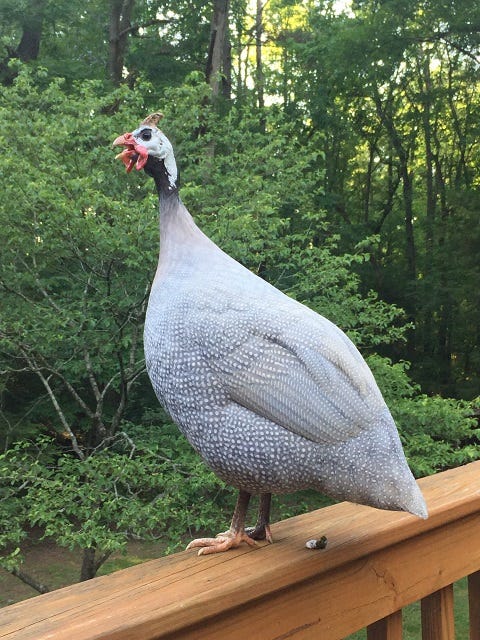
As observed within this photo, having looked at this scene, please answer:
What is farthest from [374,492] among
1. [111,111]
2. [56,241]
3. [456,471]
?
[111,111]

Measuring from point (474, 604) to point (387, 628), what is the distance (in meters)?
0.25

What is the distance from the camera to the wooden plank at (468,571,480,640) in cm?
110

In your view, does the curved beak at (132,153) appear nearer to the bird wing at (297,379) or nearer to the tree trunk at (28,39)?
the bird wing at (297,379)

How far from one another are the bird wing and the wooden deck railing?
0.17 m

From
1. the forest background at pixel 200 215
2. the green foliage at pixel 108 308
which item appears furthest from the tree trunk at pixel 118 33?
the green foliage at pixel 108 308

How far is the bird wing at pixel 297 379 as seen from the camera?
0.87 meters

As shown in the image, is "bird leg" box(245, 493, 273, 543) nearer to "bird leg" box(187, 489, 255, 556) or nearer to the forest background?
"bird leg" box(187, 489, 255, 556)

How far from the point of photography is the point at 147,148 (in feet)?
3.37

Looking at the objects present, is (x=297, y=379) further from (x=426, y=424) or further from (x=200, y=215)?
(x=426, y=424)

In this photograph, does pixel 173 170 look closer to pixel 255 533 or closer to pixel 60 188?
pixel 255 533

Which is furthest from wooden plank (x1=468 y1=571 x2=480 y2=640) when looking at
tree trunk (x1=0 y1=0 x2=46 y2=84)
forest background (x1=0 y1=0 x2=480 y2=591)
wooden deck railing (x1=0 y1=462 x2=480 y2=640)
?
tree trunk (x1=0 y1=0 x2=46 y2=84)

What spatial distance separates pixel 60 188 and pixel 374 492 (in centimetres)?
319

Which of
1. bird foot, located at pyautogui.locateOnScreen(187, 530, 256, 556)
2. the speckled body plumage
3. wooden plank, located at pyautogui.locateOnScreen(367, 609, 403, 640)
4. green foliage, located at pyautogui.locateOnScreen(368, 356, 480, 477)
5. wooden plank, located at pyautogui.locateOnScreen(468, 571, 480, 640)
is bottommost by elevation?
green foliage, located at pyautogui.locateOnScreen(368, 356, 480, 477)

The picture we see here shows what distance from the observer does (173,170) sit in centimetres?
104
